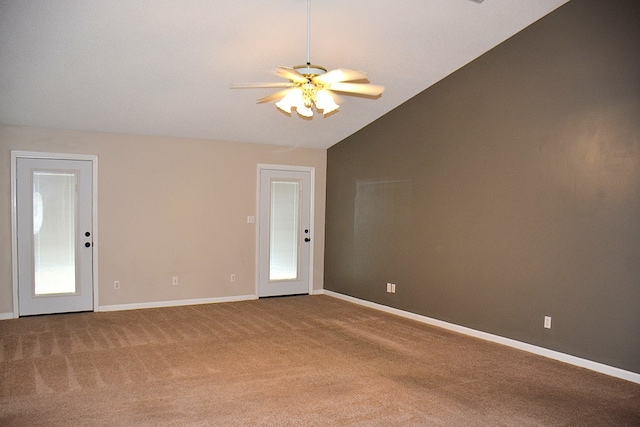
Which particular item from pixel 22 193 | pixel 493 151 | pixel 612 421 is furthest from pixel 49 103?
pixel 612 421

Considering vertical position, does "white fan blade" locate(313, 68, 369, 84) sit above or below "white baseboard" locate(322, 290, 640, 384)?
above

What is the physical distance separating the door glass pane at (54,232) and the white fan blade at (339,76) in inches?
159

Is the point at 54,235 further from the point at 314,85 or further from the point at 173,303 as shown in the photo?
the point at 314,85

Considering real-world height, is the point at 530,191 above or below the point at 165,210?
above

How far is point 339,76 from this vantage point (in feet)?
11.1

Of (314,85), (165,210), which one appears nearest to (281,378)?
(314,85)

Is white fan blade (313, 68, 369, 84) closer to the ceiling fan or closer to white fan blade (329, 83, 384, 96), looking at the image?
the ceiling fan

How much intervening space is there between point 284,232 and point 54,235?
317 centimetres

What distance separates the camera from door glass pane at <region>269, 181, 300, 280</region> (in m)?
7.29

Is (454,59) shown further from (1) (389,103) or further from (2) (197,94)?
(2) (197,94)

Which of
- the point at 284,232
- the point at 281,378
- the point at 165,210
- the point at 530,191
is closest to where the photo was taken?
the point at 281,378

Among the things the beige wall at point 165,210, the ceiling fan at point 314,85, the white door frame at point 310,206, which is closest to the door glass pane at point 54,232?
the beige wall at point 165,210

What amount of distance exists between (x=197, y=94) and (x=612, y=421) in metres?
4.88

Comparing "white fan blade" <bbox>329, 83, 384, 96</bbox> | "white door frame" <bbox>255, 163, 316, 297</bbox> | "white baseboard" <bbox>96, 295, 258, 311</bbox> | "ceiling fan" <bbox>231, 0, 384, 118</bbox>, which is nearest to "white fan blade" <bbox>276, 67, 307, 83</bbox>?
"ceiling fan" <bbox>231, 0, 384, 118</bbox>
